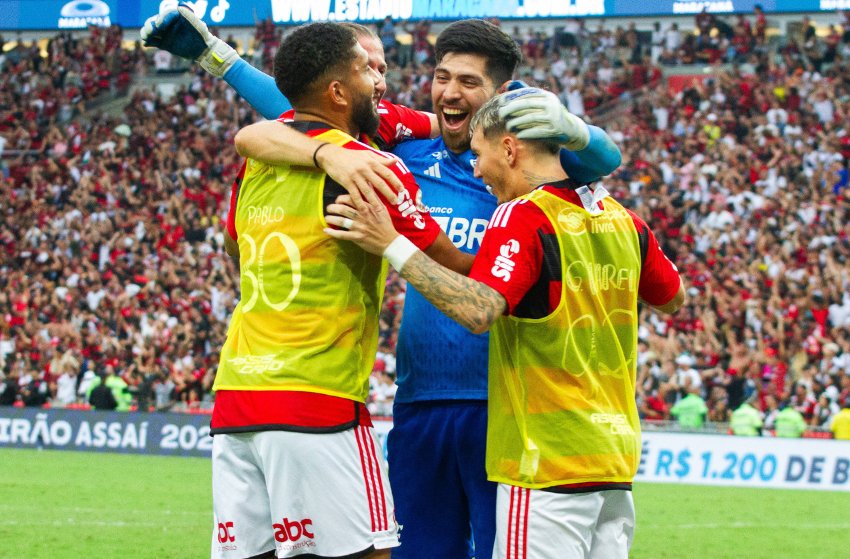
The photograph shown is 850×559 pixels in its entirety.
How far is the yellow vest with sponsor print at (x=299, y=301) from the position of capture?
12.1ft

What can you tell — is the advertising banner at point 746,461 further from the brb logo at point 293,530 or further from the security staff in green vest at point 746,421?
the brb logo at point 293,530

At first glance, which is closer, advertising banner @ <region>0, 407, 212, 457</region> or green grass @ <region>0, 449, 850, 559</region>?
green grass @ <region>0, 449, 850, 559</region>

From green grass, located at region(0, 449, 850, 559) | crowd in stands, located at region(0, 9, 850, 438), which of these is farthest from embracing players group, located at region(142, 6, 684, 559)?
crowd in stands, located at region(0, 9, 850, 438)

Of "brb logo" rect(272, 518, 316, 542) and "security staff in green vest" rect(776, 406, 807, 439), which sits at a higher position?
"brb logo" rect(272, 518, 316, 542)

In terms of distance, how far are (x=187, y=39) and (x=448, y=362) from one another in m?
1.60

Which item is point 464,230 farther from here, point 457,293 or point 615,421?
point 615,421

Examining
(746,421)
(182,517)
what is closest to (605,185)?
(746,421)

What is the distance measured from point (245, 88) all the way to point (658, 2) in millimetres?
18636

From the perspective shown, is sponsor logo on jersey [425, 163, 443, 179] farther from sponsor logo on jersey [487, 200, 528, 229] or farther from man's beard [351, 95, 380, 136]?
sponsor logo on jersey [487, 200, 528, 229]

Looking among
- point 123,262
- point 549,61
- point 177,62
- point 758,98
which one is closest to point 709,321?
point 758,98

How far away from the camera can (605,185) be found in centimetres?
2072

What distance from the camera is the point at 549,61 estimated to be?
82.9ft

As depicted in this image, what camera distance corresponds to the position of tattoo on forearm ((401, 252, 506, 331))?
366 centimetres

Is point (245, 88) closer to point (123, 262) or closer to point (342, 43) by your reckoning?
point (342, 43)
